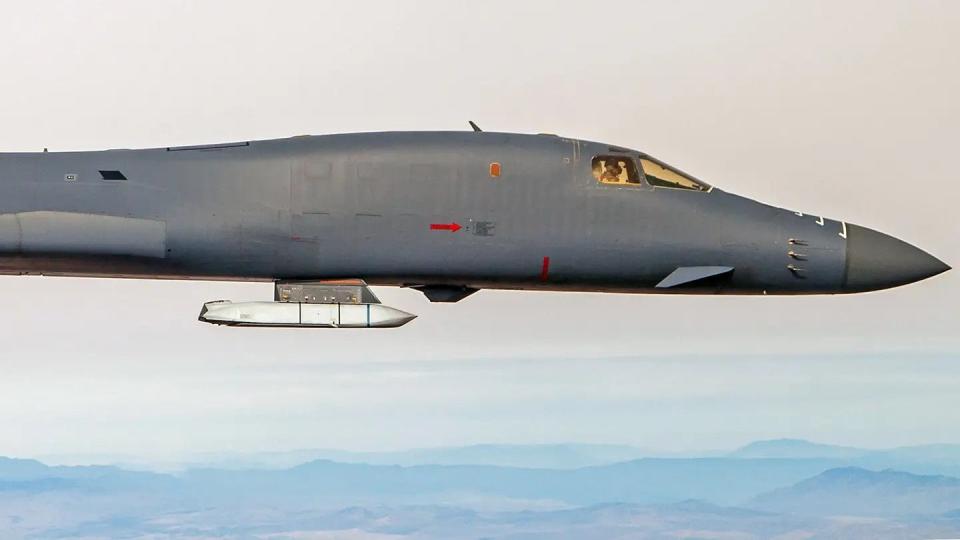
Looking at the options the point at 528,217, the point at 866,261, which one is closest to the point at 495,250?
the point at 528,217

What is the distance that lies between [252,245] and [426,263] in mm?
2454

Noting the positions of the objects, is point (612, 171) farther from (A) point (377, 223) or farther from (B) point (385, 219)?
(A) point (377, 223)

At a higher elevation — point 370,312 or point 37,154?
point 37,154

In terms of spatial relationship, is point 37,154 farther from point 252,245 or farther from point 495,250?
point 495,250

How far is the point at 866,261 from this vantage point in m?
24.9

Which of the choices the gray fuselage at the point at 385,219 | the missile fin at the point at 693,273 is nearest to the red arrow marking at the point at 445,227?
the gray fuselage at the point at 385,219

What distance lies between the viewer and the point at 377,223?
24078 millimetres

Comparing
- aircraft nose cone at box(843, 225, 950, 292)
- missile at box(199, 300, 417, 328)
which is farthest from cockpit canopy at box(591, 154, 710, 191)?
missile at box(199, 300, 417, 328)

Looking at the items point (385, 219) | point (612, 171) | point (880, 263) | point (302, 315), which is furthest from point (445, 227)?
point (880, 263)

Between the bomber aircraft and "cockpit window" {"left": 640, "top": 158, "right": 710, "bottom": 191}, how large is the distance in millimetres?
22

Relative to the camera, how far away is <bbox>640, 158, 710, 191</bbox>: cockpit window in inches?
976

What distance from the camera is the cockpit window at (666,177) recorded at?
24.8 m

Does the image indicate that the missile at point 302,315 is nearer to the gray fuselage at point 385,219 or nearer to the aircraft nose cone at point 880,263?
the gray fuselage at point 385,219

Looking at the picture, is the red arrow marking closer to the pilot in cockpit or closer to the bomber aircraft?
the bomber aircraft
